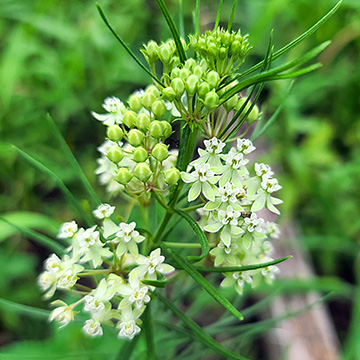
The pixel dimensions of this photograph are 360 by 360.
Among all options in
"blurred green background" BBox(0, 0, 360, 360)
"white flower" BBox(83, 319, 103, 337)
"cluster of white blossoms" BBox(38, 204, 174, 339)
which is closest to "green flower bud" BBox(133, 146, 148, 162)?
"cluster of white blossoms" BBox(38, 204, 174, 339)

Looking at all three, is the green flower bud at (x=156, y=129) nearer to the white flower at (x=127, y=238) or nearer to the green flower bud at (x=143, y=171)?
the green flower bud at (x=143, y=171)

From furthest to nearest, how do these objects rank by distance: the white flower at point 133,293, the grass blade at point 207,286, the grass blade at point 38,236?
the grass blade at point 38,236 → the white flower at point 133,293 → the grass blade at point 207,286

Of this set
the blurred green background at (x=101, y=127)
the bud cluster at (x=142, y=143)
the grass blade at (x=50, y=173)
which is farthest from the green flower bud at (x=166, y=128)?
the blurred green background at (x=101, y=127)

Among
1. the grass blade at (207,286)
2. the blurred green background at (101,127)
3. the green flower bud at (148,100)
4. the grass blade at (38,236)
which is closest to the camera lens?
the grass blade at (207,286)

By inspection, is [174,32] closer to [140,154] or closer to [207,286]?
[140,154]

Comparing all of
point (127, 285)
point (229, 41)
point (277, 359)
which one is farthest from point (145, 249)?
point (277, 359)
